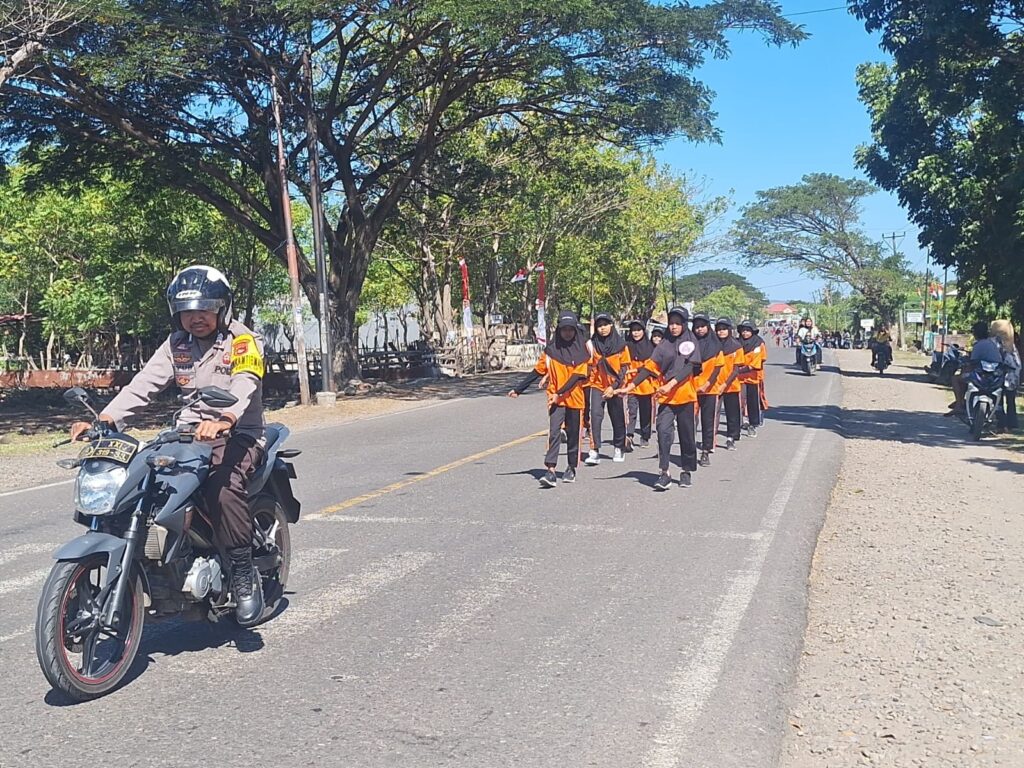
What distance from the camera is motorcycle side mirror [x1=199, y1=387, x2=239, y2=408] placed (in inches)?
191

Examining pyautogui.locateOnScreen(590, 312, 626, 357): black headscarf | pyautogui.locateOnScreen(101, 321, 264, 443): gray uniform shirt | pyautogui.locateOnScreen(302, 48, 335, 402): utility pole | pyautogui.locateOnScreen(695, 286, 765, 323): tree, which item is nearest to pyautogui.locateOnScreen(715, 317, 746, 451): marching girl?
pyautogui.locateOnScreen(590, 312, 626, 357): black headscarf

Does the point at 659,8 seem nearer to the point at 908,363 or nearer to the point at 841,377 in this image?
the point at 841,377

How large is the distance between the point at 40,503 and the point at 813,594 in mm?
7816

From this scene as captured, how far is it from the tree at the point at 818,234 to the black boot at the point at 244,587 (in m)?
69.1

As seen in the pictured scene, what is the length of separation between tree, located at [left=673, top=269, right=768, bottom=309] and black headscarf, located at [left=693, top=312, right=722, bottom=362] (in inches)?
3691

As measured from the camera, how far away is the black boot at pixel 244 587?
213 inches

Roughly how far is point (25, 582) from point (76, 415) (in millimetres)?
20183

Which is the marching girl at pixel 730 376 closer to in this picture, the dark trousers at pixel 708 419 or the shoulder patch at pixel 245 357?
the dark trousers at pixel 708 419

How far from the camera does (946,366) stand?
30.5 meters

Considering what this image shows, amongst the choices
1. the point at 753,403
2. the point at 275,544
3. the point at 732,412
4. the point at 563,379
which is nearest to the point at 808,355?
the point at 753,403

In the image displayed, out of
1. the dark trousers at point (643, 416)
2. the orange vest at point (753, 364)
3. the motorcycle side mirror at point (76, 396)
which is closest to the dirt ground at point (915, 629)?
the dark trousers at point (643, 416)

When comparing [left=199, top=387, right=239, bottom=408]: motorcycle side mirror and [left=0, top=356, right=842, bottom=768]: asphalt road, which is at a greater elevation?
[left=199, top=387, right=239, bottom=408]: motorcycle side mirror

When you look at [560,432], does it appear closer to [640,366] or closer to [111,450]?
[640,366]

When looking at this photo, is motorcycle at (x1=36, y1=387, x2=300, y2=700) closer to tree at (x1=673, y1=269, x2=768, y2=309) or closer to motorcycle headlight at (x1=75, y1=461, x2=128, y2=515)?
motorcycle headlight at (x1=75, y1=461, x2=128, y2=515)
